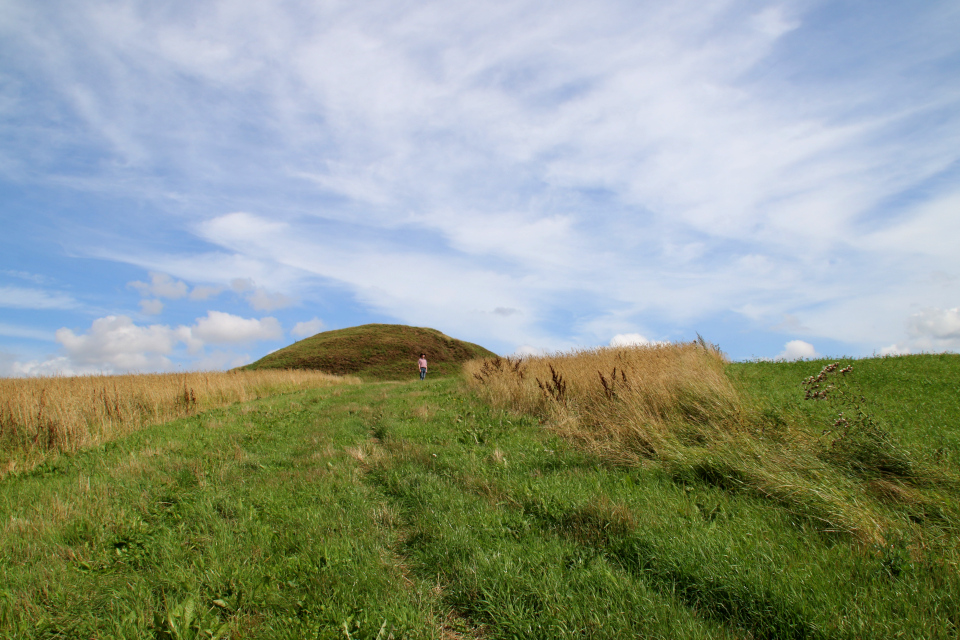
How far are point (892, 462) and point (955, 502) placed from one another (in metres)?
1.01

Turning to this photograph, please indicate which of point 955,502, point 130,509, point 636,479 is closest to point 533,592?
point 636,479

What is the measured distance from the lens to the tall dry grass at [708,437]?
4.35 metres

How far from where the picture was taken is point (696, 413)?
7.18 m

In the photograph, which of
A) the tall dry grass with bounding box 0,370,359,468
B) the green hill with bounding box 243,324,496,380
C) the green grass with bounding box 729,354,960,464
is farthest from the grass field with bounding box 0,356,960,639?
the green hill with bounding box 243,324,496,380

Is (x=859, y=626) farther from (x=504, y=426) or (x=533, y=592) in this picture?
(x=504, y=426)

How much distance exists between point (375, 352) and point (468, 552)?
153ft

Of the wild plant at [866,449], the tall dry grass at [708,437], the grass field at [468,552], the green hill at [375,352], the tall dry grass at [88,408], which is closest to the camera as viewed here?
the grass field at [468,552]

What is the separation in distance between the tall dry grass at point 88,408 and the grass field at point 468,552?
3307 millimetres

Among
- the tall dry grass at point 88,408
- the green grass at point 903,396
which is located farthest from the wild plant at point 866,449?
the tall dry grass at point 88,408

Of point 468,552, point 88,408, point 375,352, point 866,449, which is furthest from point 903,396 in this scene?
point 375,352

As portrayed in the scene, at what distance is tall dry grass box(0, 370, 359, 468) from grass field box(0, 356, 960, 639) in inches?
130

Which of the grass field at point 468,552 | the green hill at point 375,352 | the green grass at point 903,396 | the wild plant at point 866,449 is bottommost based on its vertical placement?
the grass field at point 468,552

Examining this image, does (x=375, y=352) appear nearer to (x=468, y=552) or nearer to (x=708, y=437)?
(x=708, y=437)

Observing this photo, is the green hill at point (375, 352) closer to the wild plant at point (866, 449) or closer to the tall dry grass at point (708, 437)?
the tall dry grass at point (708, 437)
